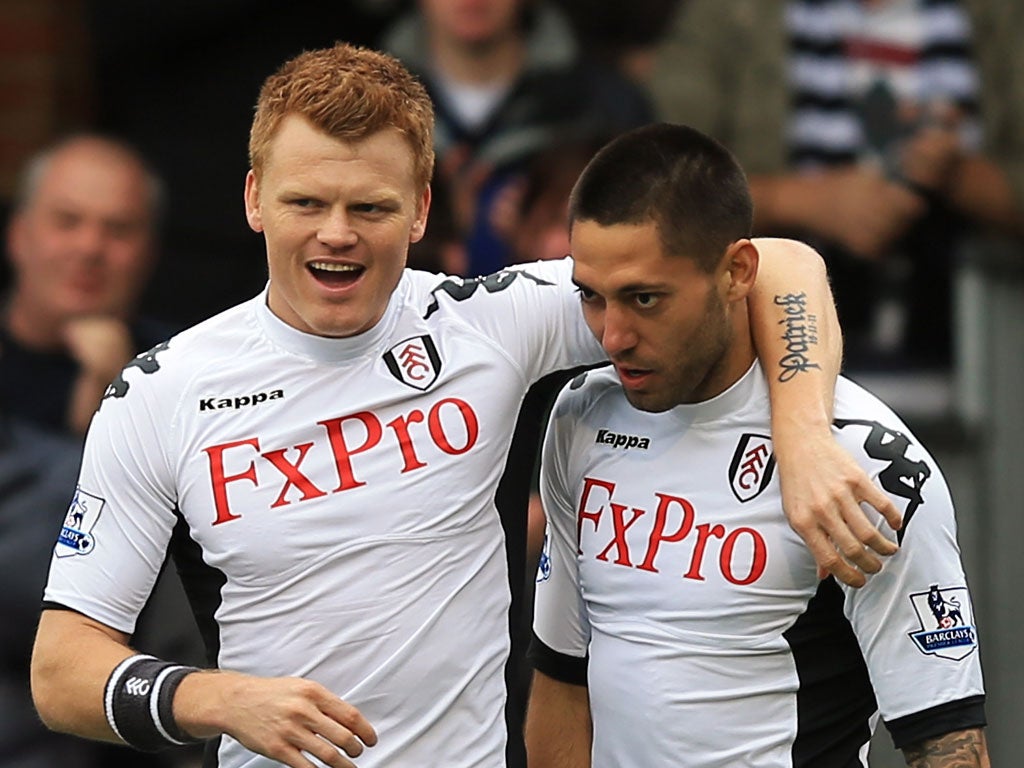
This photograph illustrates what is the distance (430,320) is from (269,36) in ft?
14.2

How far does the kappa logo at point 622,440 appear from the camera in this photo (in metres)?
3.66

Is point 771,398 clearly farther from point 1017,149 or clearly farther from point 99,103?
point 99,103

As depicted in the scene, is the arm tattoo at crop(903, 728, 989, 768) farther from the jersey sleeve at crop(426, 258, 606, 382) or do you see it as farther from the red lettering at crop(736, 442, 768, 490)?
the jersey sleeve at crop(426, 258, 606, 382)

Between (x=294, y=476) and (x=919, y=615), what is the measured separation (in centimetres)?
113

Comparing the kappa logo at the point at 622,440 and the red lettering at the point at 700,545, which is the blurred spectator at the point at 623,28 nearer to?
the kappa logo at the point at 622,440

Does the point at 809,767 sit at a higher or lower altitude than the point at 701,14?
lower

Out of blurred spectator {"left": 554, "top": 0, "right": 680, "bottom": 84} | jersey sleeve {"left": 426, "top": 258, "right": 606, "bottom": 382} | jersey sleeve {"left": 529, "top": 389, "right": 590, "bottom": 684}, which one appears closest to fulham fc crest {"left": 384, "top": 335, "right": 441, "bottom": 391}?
jersey sleeve {"left": 426, "top": 258, "right": 606, "bottom": 382}

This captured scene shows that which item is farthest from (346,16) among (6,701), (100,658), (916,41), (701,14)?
(100,658)

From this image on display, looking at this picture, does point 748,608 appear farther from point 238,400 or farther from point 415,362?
point 238,400

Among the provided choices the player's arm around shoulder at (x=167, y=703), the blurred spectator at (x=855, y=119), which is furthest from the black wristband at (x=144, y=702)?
the blurred spectator at (x=855, y=119)

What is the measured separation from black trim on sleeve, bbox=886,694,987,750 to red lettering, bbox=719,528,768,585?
1.17 ft

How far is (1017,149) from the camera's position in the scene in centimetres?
711

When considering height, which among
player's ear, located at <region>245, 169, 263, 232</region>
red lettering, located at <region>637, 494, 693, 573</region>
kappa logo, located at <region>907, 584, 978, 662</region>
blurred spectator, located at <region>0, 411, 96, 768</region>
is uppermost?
player's ear, located at <region>245, 169, 263, 232</region>

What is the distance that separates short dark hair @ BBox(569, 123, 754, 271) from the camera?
3.43 metres
